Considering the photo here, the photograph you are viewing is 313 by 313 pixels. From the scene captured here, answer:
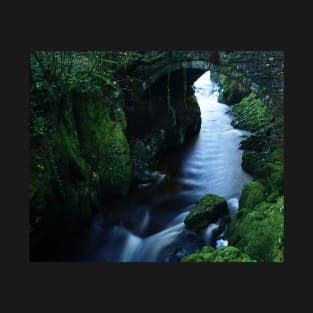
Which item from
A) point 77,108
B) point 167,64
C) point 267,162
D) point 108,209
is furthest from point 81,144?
point 267,162

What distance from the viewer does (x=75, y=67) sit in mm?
7105

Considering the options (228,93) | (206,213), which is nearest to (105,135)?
(206,213)

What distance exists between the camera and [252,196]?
736 centimetres

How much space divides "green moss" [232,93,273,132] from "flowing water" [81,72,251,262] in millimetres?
359

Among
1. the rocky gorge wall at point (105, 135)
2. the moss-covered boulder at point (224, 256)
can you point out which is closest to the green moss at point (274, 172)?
the rocky gorge wall at point (105, 135)

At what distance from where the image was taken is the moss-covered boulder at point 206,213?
7.26 m

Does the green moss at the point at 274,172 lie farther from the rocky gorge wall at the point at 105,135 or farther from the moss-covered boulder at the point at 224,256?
the moss-covered boulder at the point at 224,256

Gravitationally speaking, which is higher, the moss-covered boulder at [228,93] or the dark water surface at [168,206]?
the moss-covered boulder at [228,93]

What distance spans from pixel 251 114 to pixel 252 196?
4809 mm

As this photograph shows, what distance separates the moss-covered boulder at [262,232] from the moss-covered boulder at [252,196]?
1.08 feet

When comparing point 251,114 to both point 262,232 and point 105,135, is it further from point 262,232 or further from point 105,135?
point 262,232

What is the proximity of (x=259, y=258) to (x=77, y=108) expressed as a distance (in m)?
4.75

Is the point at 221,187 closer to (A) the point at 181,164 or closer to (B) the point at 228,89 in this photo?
(A) the point at 181,164

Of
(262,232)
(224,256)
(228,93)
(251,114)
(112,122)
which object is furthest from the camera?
(228,93)
